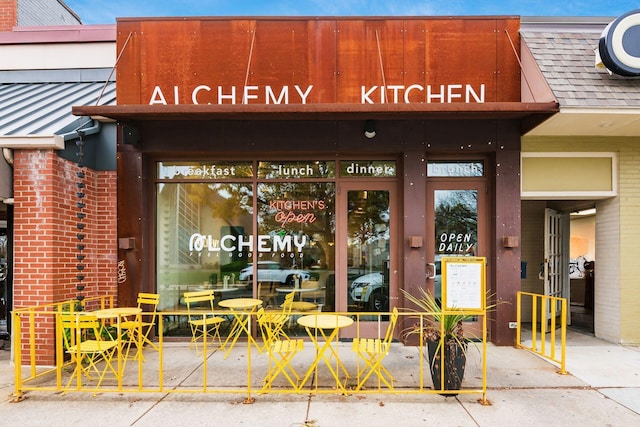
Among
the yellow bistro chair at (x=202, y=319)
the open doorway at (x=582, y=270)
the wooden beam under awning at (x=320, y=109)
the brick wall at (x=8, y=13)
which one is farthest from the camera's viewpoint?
the brick wall at (x=8, y=13)

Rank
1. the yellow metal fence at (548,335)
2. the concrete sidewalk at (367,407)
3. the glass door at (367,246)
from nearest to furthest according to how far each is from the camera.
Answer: the concrete sidewalk at (367,407) → the yellow metal fence at (548,335) → the glass door at (367,246)

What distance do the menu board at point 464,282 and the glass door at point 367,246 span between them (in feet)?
7.96

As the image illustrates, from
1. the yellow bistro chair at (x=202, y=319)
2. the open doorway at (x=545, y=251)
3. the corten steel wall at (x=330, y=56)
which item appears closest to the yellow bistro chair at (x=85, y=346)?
the yellow bistro chair at (x=202, y=319)

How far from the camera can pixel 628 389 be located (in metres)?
5.04

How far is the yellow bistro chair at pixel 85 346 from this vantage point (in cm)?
475

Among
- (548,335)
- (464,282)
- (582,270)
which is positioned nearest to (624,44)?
(464,282)

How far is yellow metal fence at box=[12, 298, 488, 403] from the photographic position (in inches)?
185

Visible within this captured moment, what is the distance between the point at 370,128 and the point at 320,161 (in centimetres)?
102

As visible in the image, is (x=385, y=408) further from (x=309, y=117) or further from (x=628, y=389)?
(x=309, y=117)

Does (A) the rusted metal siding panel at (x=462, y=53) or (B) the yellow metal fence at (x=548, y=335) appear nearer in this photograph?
(B) the yellow metal fence at (x=548, y=335)

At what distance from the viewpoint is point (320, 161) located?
725 cm

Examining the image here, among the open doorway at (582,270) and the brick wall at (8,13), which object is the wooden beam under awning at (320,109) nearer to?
the open doorway at (582,270)

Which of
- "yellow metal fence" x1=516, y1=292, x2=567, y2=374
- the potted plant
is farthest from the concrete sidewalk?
"yellow metal fence" x1=516, y1=292, x2=567, y2=374

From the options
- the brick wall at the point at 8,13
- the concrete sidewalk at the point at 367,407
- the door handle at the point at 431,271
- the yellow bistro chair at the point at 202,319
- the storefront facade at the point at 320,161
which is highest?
the brick wall at the point at 8,13
